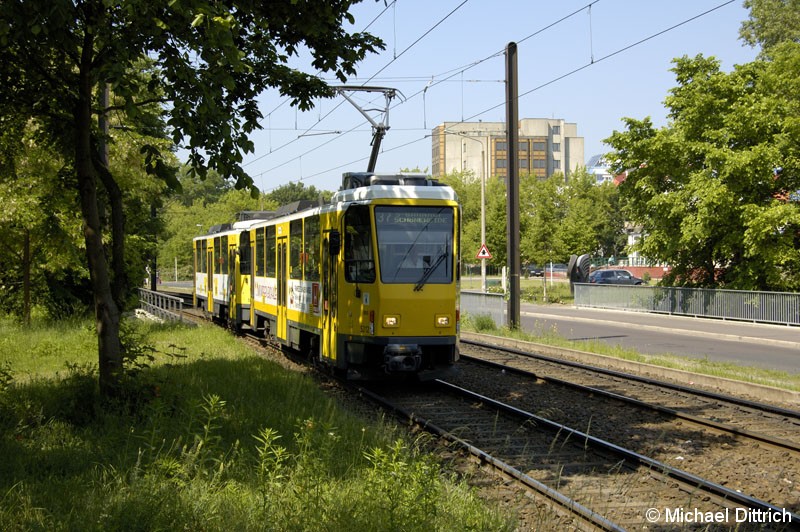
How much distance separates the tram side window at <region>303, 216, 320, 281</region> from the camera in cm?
1368

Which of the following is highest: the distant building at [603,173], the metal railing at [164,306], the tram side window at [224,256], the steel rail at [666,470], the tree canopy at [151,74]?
the distant building at [603,173]

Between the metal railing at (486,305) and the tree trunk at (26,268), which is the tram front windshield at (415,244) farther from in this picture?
the metal railing at (486,305)

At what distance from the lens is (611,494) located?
6.95 m

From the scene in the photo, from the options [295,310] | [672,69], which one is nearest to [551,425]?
[295,310]

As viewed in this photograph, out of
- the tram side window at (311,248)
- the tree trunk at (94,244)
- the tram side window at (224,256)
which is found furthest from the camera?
the tram side window at (224,256)

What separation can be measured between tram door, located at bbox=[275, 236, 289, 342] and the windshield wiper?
4744 millimetres

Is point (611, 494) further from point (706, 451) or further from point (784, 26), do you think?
point (784, 26)

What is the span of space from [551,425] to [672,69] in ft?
80.0

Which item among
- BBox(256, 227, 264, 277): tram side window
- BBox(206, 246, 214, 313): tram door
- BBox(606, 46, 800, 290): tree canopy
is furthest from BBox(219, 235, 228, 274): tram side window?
BBox(606, 46, 800, 290): tree canopy

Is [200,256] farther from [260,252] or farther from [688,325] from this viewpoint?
[688,325]

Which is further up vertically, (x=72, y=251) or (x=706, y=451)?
(x=72, y=251)

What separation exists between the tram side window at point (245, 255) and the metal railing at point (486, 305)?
8.12 m

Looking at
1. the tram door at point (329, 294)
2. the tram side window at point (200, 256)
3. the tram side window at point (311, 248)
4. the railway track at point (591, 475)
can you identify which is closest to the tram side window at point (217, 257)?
the tram side window at point (200, 256)

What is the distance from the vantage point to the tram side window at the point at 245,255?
799 inches
